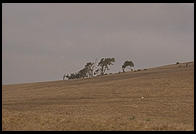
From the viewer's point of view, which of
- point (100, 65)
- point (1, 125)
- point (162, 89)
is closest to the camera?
point (1, 125)

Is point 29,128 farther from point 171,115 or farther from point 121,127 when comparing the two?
point 171,115

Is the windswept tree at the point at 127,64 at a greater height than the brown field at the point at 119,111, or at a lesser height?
greater

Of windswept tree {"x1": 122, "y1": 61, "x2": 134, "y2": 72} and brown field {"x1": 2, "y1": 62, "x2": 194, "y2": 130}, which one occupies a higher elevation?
windswept tree {"x1": 122, "y1": 61, "x2": 134, "y2": 72}

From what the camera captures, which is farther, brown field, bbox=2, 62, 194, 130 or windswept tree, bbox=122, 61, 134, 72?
windswept tree, bbox=122, 61, 134, 72

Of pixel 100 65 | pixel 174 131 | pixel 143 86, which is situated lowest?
pixel 174 131

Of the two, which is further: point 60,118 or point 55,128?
point 60,118

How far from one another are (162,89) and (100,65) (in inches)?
3312

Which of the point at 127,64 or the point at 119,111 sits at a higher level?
the point at 127,64

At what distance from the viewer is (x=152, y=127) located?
677 inches

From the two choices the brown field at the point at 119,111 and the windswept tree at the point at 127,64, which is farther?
the windswept tree at the point at 127,64

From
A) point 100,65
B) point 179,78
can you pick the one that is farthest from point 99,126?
point 100,65

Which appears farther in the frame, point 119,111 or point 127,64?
point 127,64

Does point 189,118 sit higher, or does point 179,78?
point 179,78

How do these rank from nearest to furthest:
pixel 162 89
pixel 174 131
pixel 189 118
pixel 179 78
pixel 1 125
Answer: pixel 174 131 < pixel 1 125 < pixel 189 118 < pixel 162 89 < pixel 179 78
